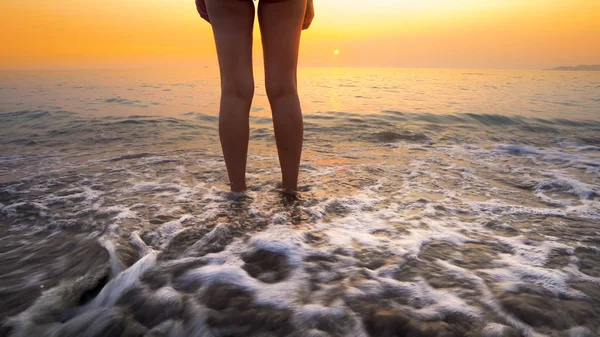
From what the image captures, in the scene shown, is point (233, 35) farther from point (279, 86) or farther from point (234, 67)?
point (279, 86)

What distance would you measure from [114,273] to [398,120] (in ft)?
20.7

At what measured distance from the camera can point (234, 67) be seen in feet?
6.83

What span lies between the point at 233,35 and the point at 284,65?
33 centimetres

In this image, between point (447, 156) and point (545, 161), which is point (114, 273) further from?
point (545, 161)

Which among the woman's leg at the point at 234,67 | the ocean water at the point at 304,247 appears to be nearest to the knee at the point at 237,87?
the woman's leg at the point at 234,67

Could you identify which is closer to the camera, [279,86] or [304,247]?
[304,247]

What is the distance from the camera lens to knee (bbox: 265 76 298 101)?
2127 mm

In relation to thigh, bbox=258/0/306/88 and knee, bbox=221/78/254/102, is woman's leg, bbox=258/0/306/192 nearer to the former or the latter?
thigh, bbox=258/0/306/88

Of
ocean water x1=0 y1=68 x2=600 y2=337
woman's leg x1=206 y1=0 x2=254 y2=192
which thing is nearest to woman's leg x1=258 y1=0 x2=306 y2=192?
woman's leg x1=206 y1=0 x2=254 y2=192

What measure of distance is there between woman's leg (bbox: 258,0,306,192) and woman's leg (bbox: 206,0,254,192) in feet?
0.35

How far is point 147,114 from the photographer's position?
24.6 feet

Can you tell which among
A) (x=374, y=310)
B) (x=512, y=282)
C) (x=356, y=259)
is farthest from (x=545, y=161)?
(x=374, y=310)

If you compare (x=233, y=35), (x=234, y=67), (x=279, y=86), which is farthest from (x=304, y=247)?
(x=233, y=35)

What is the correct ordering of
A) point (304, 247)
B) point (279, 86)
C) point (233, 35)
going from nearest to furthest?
point (304, 247), point (233, 35), point (279, 86)
